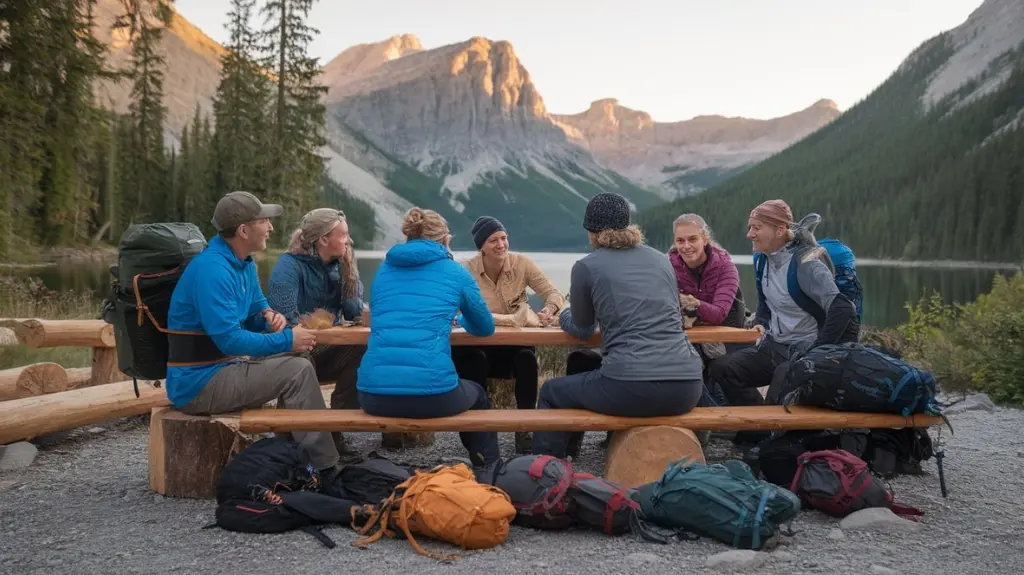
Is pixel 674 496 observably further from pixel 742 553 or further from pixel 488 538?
pixel 488 538

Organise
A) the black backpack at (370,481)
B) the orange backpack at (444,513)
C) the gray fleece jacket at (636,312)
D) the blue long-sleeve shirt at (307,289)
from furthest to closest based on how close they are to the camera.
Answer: the blue long-sleeve shirt at (307,289) → the gray fleece jacket at (636,312) → the black backpack at (370,481) → the orange backpack at (444,513)

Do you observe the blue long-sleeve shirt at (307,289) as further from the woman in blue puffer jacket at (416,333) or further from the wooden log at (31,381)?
the wooden log at (31,381)

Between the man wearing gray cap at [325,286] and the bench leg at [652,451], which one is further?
the man wearing gray cap at [325,286]

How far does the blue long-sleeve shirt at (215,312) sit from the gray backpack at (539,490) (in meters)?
1.45

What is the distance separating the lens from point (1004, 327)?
777 cm

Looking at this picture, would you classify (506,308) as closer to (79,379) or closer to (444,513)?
(444,513)

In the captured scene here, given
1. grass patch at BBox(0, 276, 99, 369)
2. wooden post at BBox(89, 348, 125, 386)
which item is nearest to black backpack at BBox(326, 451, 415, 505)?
wooden post at BBox(89, 348, 125, 386)

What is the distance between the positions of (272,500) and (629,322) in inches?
79.7

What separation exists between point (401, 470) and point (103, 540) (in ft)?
4.70

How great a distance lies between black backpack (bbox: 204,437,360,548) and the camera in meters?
3.69

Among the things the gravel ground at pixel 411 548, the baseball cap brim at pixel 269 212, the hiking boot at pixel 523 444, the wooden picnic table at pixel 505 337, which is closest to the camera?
the gravel ground at pixel 411 548

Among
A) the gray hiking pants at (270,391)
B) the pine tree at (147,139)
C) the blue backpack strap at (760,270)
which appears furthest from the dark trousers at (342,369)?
the pine tree at (147,139)

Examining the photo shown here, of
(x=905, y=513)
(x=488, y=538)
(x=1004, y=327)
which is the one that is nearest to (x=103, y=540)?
(x=488, y=538)

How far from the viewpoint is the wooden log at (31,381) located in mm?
6137
